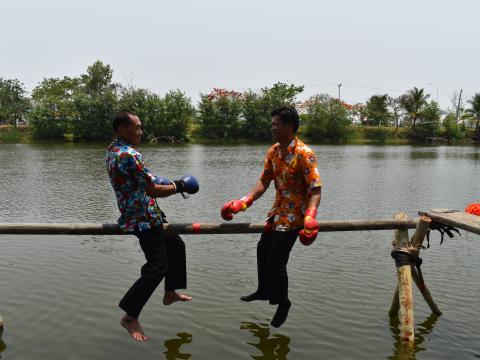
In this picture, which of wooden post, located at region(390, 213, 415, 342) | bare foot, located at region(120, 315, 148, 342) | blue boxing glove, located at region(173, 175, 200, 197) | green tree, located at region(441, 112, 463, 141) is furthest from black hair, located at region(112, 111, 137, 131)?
green tree, located at region(441, 112, 463, 141)

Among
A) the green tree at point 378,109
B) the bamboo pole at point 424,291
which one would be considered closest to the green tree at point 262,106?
the green tree at point 378,109

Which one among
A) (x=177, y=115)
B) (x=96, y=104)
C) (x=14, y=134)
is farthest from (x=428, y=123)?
(x=14, y=134)

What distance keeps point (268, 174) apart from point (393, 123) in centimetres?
8561

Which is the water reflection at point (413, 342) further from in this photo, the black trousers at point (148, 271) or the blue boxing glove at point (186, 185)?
the blue boxing glove at point (186, 185)

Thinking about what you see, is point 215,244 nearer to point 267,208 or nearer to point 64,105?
point 267,208

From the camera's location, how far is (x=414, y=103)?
A: 79.8 metres

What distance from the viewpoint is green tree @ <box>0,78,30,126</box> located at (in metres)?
80.6

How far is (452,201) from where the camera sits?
17172mm

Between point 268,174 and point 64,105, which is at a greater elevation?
point 64,105

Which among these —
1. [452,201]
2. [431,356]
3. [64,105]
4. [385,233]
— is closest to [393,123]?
[64,105]

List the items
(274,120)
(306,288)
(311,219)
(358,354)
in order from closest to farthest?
(311,219)
(274,120)
(358,354)
(306,288)

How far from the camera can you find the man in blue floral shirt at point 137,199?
429cm

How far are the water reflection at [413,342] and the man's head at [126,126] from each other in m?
3.39

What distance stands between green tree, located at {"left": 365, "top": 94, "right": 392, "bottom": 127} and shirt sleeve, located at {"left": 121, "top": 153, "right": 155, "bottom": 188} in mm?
80284
